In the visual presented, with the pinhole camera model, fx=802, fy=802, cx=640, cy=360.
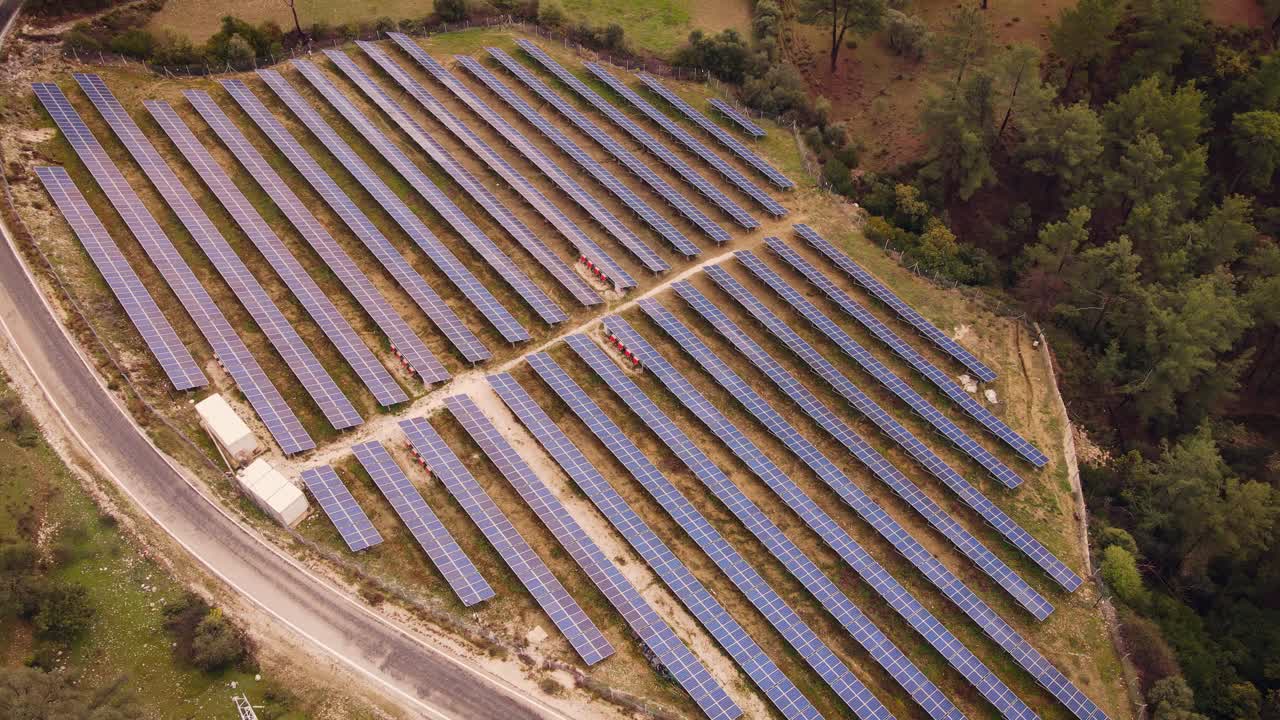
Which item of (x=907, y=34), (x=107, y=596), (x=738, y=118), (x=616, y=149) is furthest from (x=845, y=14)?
(x=107, y=596)

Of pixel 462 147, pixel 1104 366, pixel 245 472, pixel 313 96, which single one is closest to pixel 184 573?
pixel 245 472

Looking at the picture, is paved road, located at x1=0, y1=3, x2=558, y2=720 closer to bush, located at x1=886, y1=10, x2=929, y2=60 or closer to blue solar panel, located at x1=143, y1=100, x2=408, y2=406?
blue solar panel, located at x1=143, y1=100, x2=408, y2=406

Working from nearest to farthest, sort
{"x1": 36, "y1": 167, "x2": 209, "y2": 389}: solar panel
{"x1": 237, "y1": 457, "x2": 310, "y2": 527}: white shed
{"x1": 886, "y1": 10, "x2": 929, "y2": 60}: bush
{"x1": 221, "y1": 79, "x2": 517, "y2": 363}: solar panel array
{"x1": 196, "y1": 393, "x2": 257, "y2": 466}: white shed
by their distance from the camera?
{"x1": 237, "y1": 457, "x2": 310, "y2": 527}: white shed
{"x1": 196, "y1": 393, "x2": 257, "y2": 466}: white shed
{"x1": 36, "y1": 167, "x2": 209, "y2": 389}: solar panel
{"x1": 221, "y1": 79, "x2": 517, "y2": 363}: solar panel array
{"x1": 886, "y1": 10, "x2": 929, "y2": 60}: bush

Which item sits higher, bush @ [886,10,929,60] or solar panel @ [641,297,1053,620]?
bush @ [886,10,929,60]

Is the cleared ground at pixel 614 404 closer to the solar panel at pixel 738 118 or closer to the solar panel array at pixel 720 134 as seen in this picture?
the solar panel array at pixel 720 134

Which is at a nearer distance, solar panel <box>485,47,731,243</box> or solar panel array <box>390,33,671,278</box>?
solar panel array <box>390,33,671,278</box>

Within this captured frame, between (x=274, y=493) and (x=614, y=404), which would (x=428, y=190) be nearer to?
(x=614, y=404)

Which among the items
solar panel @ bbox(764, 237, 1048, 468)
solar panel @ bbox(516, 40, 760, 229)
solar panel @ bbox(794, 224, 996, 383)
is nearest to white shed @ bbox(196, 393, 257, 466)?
solar panel @ bbox(516, 40, 760, 229)
